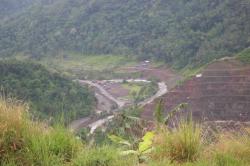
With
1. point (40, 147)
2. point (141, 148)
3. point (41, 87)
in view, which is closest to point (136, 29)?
point (41, 87)

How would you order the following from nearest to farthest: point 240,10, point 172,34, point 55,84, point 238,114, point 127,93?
1. point 238,114
2. point 55,84
3. point 127,93
4. point 240,10
5. point 172,34

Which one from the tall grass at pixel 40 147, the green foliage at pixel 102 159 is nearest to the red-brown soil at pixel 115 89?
the tall grass at pixel 40 147

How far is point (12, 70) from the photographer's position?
45062mm

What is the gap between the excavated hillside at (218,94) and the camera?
3275 cm

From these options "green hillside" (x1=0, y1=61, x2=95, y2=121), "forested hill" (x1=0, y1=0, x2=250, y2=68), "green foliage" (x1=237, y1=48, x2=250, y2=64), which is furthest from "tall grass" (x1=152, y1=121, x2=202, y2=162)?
"forested hill" (x1=0, y1=0, x2=250, y2=68)

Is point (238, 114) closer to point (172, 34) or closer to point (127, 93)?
point (127, 93)

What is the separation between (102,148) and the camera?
13.6 feet

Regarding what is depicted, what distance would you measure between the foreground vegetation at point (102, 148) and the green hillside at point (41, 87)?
3256 cm

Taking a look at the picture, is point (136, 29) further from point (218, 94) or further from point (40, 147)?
point (40, 147)

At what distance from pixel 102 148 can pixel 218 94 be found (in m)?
33.1

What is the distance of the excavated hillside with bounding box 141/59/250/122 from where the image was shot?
32.8m

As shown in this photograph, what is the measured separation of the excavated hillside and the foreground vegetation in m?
26.1

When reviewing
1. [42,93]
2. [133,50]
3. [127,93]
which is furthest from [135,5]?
[42,93]

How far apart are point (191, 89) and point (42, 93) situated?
545 inches
